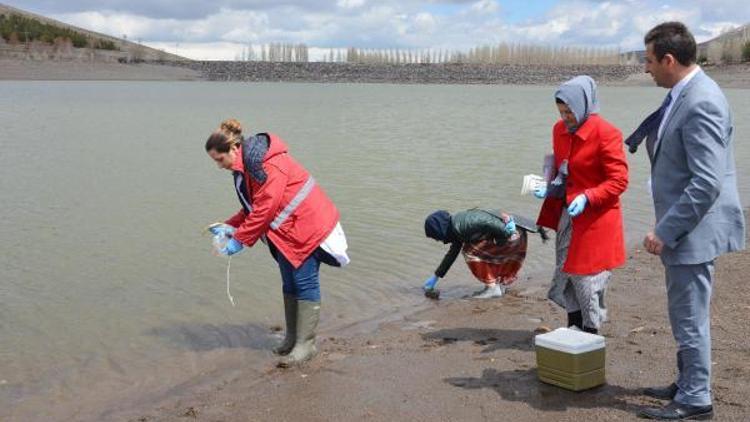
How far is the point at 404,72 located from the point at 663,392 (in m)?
84.1

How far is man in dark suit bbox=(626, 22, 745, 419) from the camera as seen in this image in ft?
13.1

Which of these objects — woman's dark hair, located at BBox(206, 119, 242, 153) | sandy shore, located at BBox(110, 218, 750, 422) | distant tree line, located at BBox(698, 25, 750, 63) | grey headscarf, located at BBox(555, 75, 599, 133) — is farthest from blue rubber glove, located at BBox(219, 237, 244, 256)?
distant tree line, located at BBox(698, 25, 750, 63)

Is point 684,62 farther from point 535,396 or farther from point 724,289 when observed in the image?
point 724,289

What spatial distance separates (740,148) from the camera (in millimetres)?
21344

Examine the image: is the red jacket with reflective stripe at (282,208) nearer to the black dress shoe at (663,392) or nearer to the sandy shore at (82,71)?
the black dress shoe at (663,392)

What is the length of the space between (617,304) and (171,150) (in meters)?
14.9

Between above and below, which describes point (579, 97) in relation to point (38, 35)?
below

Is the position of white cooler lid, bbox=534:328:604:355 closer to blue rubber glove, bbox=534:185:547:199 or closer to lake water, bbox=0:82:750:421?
blue rubber glove, bbox=534:185:547:199

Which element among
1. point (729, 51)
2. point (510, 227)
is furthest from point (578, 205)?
point (729, 51)

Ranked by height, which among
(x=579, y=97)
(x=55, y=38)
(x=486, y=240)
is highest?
(x=55, y=38)

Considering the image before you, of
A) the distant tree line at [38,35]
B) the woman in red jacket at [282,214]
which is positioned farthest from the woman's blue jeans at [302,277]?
the distant tree line at [38,35]

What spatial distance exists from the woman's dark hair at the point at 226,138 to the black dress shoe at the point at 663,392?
2.99 meters

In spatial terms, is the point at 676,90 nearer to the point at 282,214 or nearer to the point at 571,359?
the point at 571,359

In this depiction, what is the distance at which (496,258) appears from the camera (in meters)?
8.01
